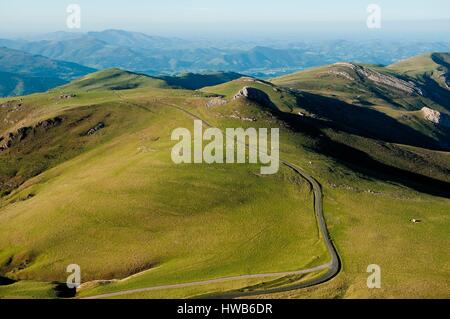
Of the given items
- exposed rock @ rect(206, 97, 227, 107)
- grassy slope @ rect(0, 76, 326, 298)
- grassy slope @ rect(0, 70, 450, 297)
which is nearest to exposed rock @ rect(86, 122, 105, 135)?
grassy slope @ rect(0, 70, 450, 297)

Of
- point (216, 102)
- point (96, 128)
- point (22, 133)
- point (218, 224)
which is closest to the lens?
point (218, 224)

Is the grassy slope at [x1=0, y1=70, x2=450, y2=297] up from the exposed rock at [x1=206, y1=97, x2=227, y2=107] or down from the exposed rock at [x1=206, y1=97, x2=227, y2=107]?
down

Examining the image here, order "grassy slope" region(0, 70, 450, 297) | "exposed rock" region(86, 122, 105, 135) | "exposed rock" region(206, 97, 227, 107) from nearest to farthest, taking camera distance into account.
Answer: "grassy slope" region(0, 70, 450, 297)
"exposed rock" region(86, 122, 105, 135)
"exposed rock" region(206, 97, 227, 107)

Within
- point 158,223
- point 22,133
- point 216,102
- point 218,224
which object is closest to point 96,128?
point 22,133

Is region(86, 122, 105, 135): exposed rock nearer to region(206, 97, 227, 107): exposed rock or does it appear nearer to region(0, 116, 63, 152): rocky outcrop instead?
region(0, 116, 63, 152): rocky outcrop

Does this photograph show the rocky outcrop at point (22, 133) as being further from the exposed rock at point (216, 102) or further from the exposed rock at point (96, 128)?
the exposed rock at point (216, 102)

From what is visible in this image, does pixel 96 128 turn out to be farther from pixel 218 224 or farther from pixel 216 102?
pixel 218 224

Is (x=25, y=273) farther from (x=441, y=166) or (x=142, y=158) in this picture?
(x=441, y=166)

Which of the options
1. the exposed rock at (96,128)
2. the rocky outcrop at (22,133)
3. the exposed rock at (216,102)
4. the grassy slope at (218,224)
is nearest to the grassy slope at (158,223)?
the grassy slope at (218,224)

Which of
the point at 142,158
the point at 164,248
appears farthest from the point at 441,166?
the point at 164,248
